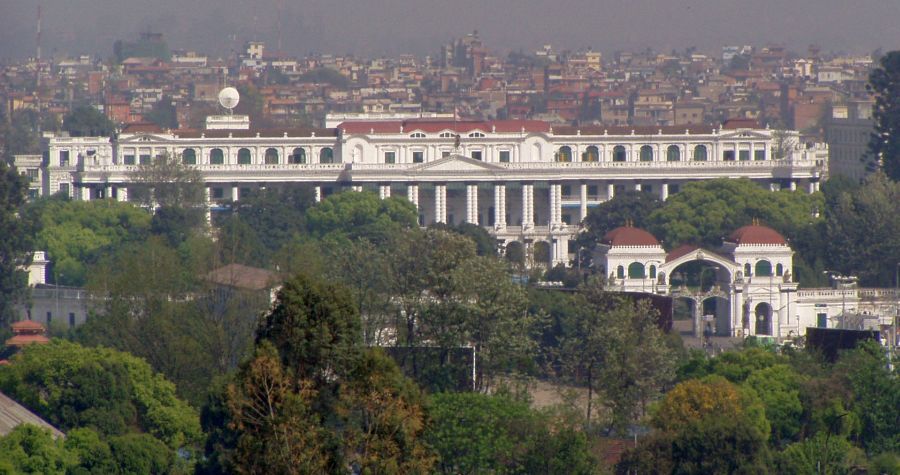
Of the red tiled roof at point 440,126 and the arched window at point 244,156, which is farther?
the red tiled roof at point 440,126

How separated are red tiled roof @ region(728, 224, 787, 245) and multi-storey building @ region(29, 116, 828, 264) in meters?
23.5

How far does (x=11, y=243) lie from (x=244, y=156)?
30961mm

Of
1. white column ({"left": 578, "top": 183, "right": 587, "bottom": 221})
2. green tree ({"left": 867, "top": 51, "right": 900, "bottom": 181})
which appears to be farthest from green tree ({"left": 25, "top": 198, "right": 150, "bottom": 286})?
green tree ({"left": 867, "top": 51, "right": 900, "bottom": 181})

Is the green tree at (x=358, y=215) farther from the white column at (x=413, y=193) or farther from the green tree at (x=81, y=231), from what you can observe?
the white column at (x=413, y=193)

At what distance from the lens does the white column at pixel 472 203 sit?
91.3m

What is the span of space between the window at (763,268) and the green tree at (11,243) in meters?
16.3

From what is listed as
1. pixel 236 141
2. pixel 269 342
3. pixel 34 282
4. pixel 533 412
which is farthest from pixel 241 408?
pixel 236 141

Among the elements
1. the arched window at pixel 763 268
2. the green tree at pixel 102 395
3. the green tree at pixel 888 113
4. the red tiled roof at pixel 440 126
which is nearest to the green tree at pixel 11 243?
the arched window at pixel 763 268

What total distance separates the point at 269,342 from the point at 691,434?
43.4 ft

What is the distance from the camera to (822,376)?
4350 cm

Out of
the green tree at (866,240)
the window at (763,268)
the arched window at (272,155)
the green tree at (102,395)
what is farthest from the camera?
the arched window at (272,155)

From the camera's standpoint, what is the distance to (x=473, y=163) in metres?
92.6

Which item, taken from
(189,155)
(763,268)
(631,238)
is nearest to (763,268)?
(763,268)

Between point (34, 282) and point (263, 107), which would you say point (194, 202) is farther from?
point (263, 107)
